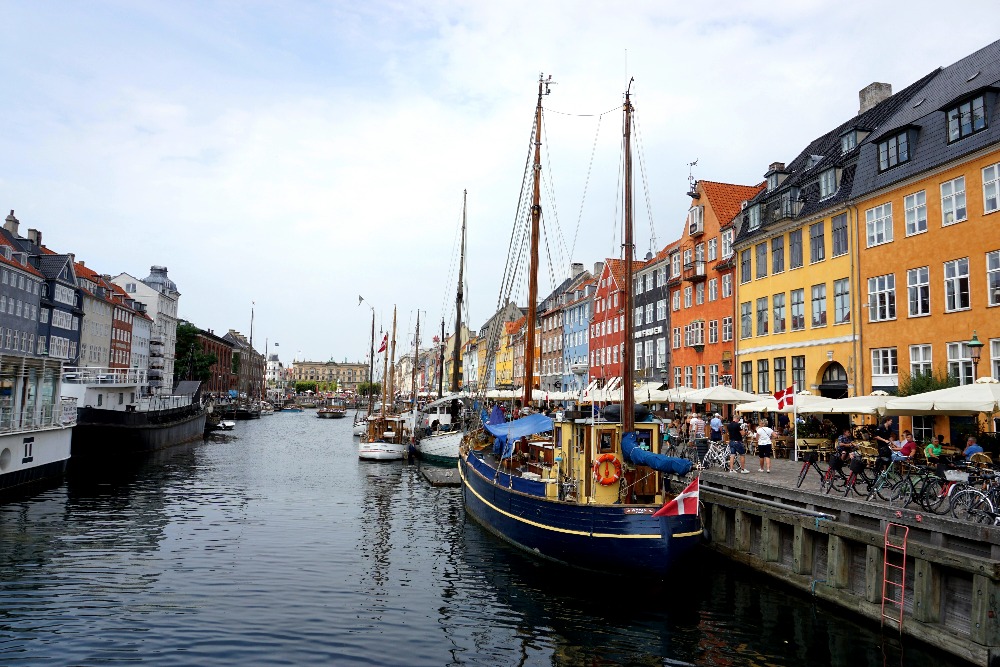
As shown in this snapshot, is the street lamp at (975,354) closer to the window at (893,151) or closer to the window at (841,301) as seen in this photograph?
the window at (841,301)

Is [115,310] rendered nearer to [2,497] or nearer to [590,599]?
[2,497]

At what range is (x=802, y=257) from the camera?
38.9m

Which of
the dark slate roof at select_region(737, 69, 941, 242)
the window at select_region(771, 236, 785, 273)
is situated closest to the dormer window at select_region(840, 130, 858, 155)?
the dark slate roof at select_region(737, 69, 941, 242)

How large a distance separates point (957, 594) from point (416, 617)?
1110cm

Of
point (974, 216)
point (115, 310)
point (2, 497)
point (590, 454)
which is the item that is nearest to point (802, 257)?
point (974, 216)

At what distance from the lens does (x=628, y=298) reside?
67.1ft

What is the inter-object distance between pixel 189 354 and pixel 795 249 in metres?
104

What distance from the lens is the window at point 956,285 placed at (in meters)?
28.8

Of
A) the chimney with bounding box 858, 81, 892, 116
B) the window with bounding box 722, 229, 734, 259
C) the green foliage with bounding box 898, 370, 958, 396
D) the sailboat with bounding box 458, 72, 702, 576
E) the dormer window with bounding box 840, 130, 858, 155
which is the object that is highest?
the chimney with bounding box 858, 81, 892, 116

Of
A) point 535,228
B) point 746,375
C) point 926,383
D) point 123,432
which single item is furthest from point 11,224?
point 926,383

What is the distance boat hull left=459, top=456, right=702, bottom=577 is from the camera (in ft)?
56.6

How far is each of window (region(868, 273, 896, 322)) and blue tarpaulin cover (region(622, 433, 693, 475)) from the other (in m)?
19.7

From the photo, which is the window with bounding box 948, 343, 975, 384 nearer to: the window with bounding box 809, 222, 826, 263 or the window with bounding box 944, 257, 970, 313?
the window with bounding box 944, 257, 970, 313

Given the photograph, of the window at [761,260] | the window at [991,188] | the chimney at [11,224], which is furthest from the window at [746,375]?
the chimney at [11,224]
